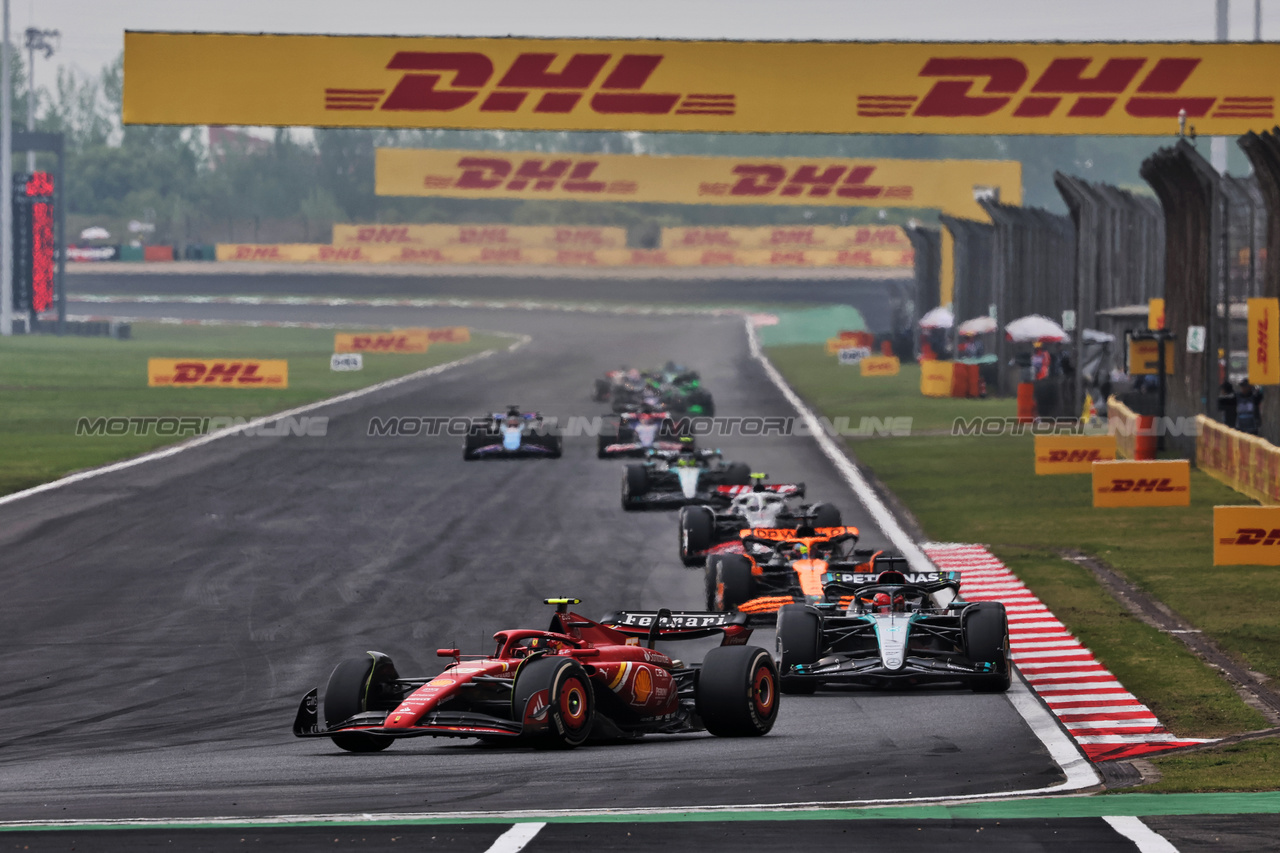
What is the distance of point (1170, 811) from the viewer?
934cm

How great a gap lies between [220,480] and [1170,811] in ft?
75.1

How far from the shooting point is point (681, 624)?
47.9 ft

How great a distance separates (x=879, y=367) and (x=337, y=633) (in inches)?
1881

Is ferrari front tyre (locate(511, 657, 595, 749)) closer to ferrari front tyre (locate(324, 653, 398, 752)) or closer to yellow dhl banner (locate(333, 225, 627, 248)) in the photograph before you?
ferrari front tyre (locate(324, 653, 398, 752))

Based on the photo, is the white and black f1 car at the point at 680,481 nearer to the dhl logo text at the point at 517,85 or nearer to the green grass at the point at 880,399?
the dhl logo text at the point at 517,85

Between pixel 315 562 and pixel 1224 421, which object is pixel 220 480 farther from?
pixel 1224 421

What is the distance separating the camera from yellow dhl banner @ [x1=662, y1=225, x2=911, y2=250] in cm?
10806

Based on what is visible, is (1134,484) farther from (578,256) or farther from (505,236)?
(505,236)

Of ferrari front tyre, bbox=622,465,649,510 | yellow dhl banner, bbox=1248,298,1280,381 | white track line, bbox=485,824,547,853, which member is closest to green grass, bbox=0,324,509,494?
Answer: ferrari front tyre, bbox=622,465,649,510

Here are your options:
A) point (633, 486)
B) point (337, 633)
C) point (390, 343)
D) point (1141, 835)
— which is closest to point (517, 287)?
point (390, 343)

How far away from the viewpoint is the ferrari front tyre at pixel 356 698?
11641mm

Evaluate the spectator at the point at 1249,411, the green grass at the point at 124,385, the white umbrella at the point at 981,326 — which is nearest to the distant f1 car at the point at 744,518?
the green grass at the point at 124,385

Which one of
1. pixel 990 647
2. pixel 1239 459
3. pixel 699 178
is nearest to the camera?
pixel 990 647

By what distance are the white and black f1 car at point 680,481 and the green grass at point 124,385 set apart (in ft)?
32.9
